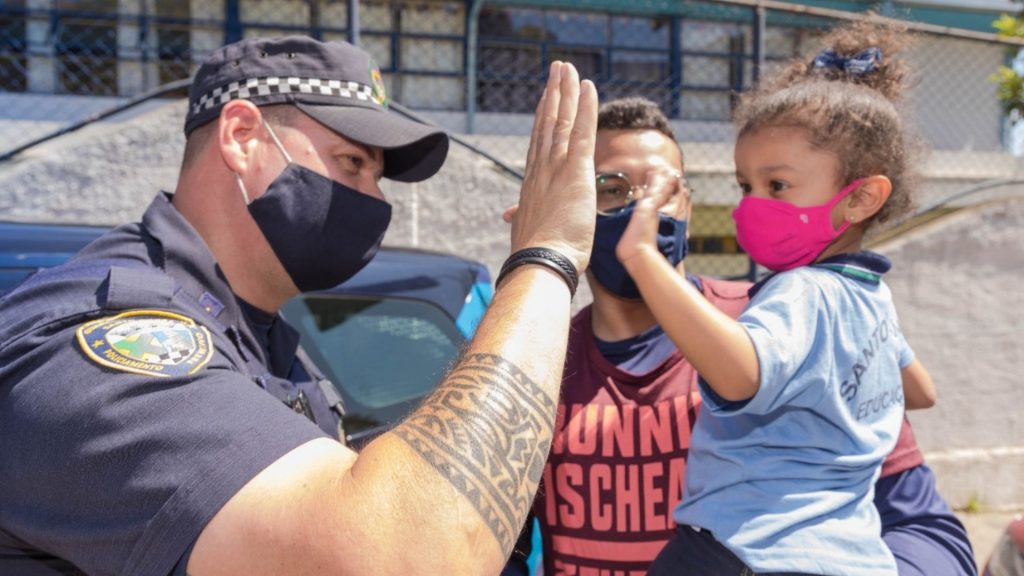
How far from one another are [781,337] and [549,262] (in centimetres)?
56

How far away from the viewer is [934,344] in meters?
5.64

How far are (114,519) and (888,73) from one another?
6.61 feet

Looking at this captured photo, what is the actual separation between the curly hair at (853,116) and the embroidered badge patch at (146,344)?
4.40 feet

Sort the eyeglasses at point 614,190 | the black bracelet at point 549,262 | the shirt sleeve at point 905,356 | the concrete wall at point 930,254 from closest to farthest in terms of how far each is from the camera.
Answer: the black bracelet at point 549,262 < the shirt sleeve at point 905,356 < the eyeglasses at point 614,190 < the concrete wall at point 930,254

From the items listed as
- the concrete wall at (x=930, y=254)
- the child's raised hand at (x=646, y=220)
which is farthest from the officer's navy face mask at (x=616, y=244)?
the concrete wall at (x=930, y=254)

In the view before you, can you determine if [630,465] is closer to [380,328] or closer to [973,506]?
[380,328]

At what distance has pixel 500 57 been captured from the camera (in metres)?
13.0

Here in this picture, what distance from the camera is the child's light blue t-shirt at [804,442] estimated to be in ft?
5.53

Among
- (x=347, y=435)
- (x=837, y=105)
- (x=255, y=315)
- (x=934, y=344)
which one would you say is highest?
(x=837, y=105)

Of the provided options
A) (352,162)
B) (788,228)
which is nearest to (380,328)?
(352,162)

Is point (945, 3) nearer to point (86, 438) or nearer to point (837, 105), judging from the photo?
point (837, 105)

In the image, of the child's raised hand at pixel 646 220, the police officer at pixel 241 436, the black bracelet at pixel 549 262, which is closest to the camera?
Answer: the police officer at pixel 241 436

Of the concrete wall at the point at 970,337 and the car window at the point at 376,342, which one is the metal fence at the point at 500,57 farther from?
the car window at the point at 376,342

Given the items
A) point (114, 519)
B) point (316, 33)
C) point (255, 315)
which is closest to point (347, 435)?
point (255, 315)
